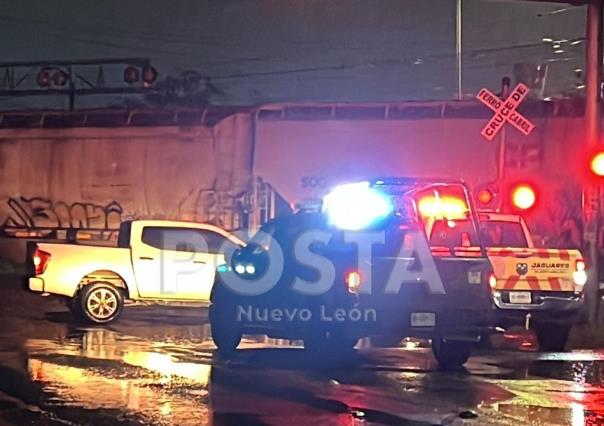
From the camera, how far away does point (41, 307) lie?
20.4 meters

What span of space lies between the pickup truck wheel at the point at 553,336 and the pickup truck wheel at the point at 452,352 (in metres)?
2.36

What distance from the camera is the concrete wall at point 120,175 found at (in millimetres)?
30219

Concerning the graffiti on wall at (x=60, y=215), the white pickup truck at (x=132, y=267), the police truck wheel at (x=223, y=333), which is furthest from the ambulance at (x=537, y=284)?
the graffiti on wall at (x=60, y=215)

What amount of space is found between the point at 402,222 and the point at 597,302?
5148 mm

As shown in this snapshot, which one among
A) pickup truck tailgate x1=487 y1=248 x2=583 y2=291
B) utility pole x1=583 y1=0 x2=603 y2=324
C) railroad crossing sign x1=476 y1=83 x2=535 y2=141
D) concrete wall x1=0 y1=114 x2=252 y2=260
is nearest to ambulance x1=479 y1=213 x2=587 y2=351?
pickup truck tailgate x1=487 y1=248 x2=583 y2=291

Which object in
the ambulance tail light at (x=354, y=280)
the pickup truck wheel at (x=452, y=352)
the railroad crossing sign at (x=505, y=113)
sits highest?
the railroad crossing sign at (x=505, y=113)

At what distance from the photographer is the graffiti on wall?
31125 millimetres

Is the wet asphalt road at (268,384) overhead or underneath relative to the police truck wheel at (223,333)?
underneath

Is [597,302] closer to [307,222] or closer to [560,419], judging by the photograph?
[307,222]

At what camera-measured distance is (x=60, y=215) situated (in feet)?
104

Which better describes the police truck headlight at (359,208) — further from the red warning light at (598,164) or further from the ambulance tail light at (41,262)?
the ambulance tail light at (41,262)

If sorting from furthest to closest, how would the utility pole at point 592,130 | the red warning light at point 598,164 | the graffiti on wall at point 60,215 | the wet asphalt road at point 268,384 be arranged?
1. the graffiti on wall at point 60,215
2. the utility pole at point 592,130
3. the red warning light at point 598,164
4. the wet asphalt road at point 268,384

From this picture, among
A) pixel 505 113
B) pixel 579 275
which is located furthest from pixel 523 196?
pixel 505 113

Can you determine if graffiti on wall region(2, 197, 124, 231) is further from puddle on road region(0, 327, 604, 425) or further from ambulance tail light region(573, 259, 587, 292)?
ambulance tail light region(573, 259, 587, 292)
